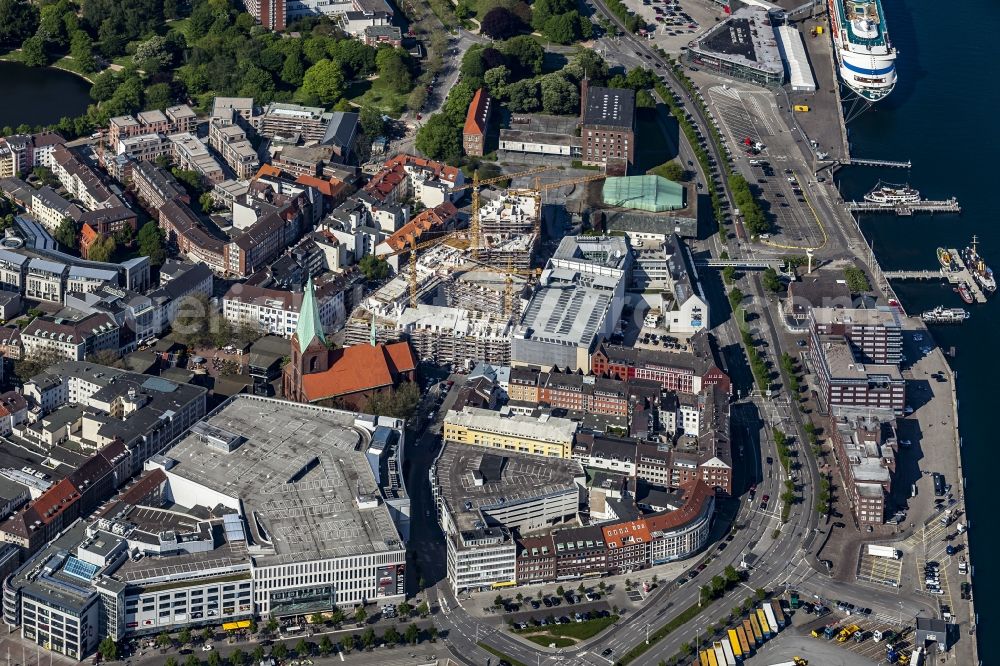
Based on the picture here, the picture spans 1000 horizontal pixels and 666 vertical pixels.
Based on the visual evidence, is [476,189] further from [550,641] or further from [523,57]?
[550,641]

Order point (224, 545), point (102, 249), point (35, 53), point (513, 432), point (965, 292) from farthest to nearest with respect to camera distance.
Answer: point (35, 53)
point (965, 292)
point (102, 249)
point (513, 432)
point (224, 545)

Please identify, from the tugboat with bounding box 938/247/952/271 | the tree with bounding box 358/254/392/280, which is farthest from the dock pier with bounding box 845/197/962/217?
the tree with bounding box 358/254/392/280

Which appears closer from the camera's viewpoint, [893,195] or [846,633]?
[846,633]

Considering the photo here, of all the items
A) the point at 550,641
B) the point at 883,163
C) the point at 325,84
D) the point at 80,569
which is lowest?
the point at 550,641

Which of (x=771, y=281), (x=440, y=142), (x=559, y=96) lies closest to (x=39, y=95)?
(x=440, y=142)

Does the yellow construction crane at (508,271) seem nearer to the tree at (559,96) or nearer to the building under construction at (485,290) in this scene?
the building under construction at (485,290)

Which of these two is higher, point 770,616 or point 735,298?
point 735,298
